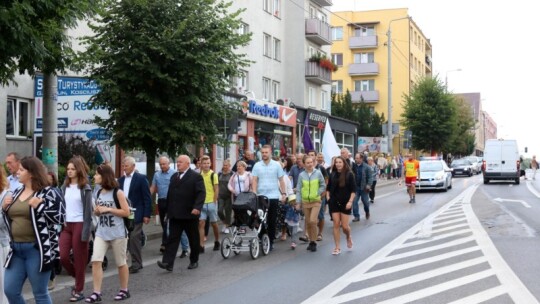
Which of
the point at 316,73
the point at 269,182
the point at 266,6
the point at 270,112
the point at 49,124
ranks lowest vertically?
the point at 269,182

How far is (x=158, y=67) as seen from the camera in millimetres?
15039

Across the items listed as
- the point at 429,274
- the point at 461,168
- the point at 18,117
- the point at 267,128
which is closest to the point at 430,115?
the point at 461,168

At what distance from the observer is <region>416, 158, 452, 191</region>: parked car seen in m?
31.0

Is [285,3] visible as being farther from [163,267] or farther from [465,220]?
[163,267]

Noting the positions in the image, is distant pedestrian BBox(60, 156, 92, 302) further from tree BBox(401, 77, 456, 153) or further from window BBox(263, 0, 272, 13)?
tree BBox(401, 77, 456, 153)

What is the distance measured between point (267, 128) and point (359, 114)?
2746 cm

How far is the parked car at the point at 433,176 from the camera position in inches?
1220

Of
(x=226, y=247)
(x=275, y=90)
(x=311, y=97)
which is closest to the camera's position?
(x=226, y=247)

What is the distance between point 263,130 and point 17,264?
2797cm

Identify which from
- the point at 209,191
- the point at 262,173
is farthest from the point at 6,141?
the point at 262,173

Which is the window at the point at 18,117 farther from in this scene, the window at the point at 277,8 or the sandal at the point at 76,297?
the window at the point at 277,8

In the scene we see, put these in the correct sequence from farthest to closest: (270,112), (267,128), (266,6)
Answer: (266,6) < (267,128) < (270,112)

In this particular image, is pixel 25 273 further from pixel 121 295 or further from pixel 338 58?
pixel 338 58

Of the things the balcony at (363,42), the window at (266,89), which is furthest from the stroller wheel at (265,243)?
the balcony at (363,42)
